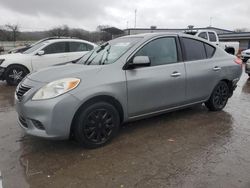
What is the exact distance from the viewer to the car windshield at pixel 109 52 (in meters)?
4.66

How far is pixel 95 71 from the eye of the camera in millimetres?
4195

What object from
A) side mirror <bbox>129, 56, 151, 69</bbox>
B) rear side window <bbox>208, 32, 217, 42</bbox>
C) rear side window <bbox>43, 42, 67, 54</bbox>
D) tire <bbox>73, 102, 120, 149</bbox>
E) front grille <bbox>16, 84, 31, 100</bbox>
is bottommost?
tire <bbox>73, 102, 120, 149</bbox>

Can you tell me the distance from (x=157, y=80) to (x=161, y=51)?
0.58 meters

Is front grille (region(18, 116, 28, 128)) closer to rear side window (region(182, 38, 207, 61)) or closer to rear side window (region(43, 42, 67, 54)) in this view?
rear side window (region(182, 38, 207, 61))

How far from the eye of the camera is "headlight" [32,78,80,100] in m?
3.82

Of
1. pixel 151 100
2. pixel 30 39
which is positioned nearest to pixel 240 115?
pixel 151 100

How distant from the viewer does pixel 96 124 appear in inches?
162

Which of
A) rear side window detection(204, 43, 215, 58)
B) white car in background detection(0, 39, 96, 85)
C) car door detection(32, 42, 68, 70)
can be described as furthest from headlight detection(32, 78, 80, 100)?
car door detection(32, 42, 68, 70)

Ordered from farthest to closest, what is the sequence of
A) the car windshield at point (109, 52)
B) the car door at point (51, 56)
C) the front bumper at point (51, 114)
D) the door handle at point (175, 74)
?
1. the car door at point (51, 56)
2. the door handle at point (175, 74)
3. the car windshield at point (109, 52)
4. the front bumper at point (51, 114)

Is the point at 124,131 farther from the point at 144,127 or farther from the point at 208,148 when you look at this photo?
the point at 208,148

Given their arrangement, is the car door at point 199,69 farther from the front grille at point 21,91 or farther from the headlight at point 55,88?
the front grille at point 21,91

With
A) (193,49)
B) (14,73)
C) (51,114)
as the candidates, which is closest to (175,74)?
(193,49)

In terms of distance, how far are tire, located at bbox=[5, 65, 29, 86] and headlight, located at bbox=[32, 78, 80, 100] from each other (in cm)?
633

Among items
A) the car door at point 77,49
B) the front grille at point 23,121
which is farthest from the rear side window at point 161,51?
the car door at point 77,49
